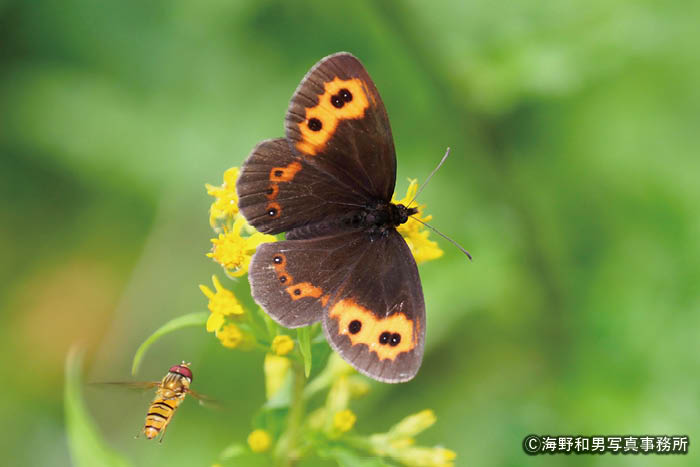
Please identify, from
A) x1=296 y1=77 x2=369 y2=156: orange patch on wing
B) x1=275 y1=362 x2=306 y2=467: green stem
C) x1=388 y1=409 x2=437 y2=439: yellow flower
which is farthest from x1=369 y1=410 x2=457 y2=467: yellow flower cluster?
x1=296 y1=77 x2=369 y2=156: orange patch on wing

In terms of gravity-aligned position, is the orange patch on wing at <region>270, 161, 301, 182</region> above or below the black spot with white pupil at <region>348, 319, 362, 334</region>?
above

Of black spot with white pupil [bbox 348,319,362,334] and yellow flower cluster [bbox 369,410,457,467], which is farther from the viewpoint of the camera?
yellow flower cluster [bbox 369,410,457,467]

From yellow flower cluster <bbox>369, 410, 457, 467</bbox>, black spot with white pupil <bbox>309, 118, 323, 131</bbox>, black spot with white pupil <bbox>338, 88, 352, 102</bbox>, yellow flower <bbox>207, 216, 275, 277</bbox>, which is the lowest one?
yellow flower cluster <bbox>369, 410, 457, 467</bbox>

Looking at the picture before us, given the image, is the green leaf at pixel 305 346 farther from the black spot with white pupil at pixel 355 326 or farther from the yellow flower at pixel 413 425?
the yellow flower at pixel 413 425

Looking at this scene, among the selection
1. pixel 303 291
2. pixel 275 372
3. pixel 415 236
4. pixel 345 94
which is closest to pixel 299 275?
pixel 303 291

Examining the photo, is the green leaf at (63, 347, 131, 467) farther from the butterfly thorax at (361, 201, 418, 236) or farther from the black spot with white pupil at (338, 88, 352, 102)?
the black spot with white pupil at (338, 88, 352, 102)
